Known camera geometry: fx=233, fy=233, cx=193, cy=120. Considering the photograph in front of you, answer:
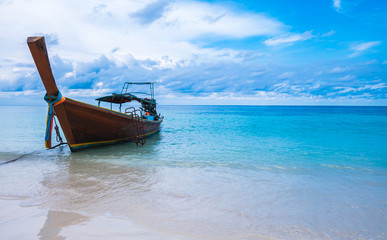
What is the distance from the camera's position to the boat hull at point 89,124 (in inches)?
351

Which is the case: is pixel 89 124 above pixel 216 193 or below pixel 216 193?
above

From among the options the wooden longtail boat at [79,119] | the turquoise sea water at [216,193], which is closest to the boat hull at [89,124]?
the wooden longtail boat at [79,119]

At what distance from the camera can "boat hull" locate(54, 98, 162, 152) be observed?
8.93 meters

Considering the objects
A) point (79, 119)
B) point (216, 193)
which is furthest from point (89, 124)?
point (216, 193)

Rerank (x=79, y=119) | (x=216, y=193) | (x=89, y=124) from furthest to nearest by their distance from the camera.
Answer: (x=89, y=124)
(x=79, y=119)
(x=216, y=193)

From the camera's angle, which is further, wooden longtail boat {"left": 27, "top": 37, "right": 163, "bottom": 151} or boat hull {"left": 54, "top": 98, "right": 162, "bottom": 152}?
boat hull {"left": 54, "top": 98, "right": 162, "bottom": 152}

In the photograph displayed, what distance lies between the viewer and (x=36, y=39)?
6.65 m

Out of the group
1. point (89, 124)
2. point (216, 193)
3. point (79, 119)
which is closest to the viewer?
point (216, 193)

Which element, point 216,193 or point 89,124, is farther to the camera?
point 89,124

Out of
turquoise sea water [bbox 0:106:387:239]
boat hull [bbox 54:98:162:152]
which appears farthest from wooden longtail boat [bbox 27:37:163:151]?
turquoise sea water [bbox 0:106:387:239]

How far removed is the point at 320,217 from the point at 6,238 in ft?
15.4

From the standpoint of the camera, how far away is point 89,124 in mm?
9875

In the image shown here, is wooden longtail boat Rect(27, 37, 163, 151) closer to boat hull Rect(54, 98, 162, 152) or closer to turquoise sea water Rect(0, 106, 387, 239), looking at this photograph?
boat hull Rect(54, 98, 162, 152)

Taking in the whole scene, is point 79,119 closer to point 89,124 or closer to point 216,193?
point 89,124
